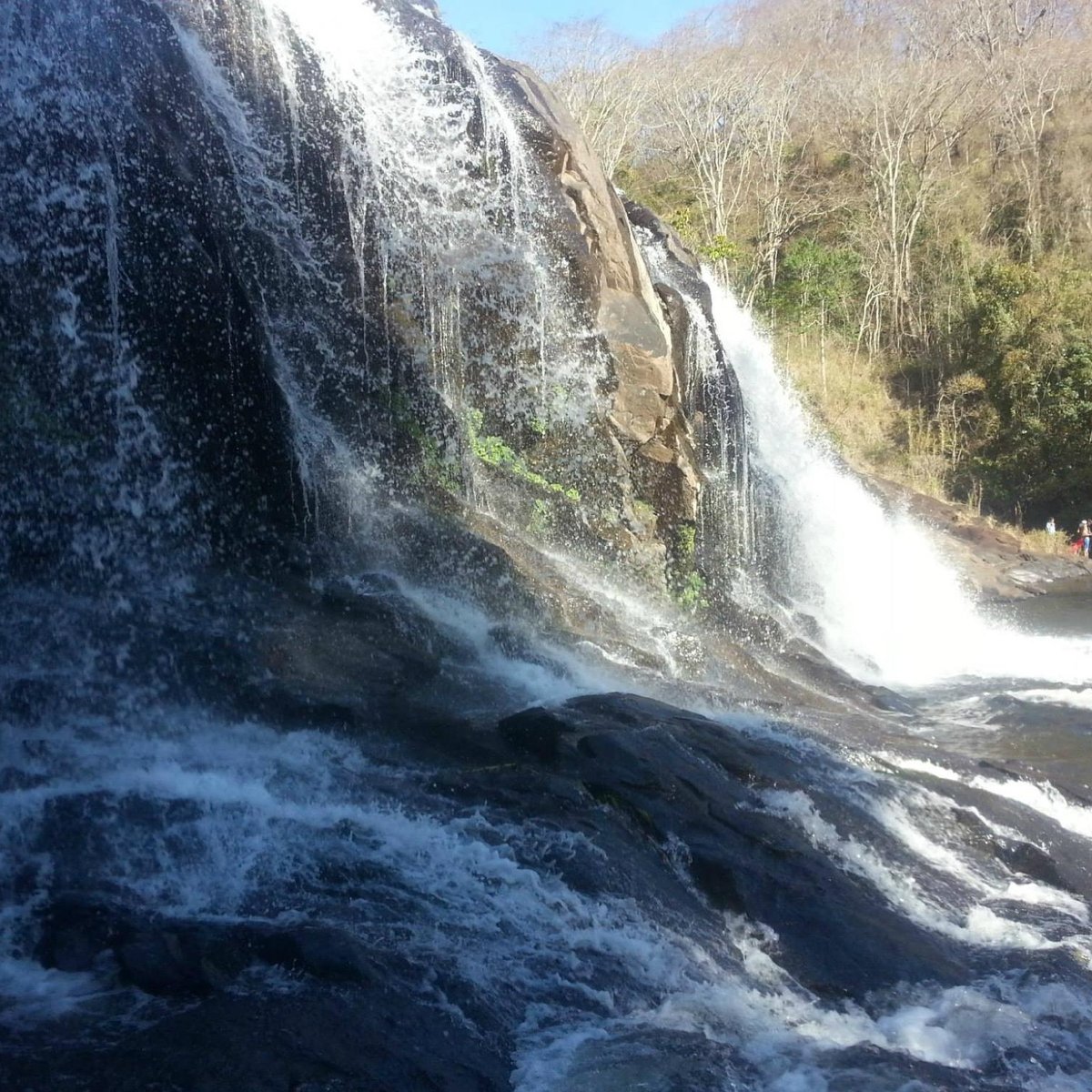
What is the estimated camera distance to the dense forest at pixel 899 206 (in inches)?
840

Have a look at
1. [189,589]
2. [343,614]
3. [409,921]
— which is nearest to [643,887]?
[409,921]

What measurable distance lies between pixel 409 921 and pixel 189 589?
3357 millimetres

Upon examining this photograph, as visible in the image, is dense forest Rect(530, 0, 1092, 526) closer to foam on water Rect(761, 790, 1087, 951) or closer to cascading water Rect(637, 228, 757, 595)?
cascading water Rect(637, 228, 757, 595)

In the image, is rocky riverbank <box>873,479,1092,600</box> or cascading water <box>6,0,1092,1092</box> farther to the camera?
rocky riverbank <box>873,479,1092,600</box>

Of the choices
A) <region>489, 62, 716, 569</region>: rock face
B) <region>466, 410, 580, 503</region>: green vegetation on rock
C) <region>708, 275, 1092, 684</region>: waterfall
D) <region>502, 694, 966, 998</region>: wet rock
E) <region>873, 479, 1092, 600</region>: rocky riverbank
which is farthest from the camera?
<region>873, 479, 1092, 600</region>: rocky riverbank

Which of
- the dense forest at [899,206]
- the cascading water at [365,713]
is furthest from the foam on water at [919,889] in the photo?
the dense forest at [899,206]

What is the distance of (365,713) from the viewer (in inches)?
246

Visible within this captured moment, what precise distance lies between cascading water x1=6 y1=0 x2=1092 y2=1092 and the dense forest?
13.5 m

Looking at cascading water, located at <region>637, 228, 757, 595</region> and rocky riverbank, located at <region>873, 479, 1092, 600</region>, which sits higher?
cascading water, located at <region>637, 228, 757, 595</region>

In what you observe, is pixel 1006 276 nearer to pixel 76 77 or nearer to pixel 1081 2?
pixel 1081 2

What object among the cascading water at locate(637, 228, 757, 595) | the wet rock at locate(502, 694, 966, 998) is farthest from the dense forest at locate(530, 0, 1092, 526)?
the wet rock at locate(502, 694, 966, 998)

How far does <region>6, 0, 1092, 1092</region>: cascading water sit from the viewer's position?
382 centimetres

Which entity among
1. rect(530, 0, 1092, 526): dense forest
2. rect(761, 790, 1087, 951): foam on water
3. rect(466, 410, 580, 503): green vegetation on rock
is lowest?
rect(761, 790, 1087, 951): foam on water

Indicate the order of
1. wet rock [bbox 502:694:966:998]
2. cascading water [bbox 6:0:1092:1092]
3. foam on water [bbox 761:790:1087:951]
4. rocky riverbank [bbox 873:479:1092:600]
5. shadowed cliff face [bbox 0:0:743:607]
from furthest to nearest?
rocky riverbank [bbox 873:479:1092:600] < shadowed cliff face [bbox 0:0:743:607] < foam on water [bbox 761:790:1087:951] < wet rock [bbox 502:694:966:998] < cascading water [bbox 6:0:1092:1092]
